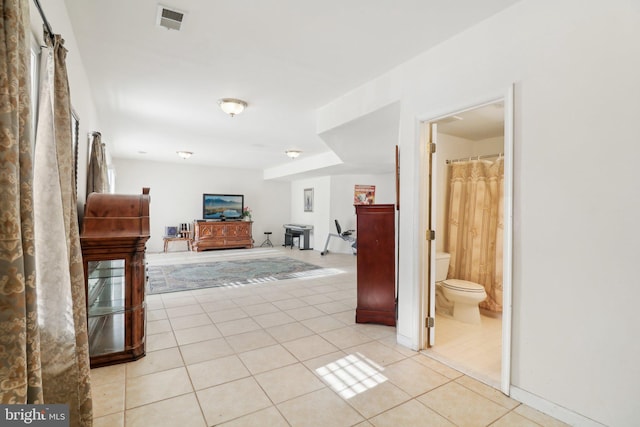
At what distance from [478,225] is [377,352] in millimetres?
2171

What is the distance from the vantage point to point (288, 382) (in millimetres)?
2197

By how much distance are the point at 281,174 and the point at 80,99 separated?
6.40 metres

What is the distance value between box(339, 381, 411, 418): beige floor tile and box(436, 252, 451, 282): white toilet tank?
70.8 inches

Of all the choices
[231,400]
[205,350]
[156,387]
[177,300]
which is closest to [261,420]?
[231,400]

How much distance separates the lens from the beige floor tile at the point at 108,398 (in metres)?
1.88

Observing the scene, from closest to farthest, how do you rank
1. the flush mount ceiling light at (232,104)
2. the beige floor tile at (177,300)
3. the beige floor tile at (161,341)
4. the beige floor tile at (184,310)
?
1. the beige floor tile at (161,341)
2. the beige floor tile at (184,310)
3. the flush mount ceiling light at (232,104)
4. the beige floor tile at (177,300)

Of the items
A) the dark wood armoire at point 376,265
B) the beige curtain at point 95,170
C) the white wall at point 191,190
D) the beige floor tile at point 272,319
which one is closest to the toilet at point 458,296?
the dark wood armoire at point 376,265

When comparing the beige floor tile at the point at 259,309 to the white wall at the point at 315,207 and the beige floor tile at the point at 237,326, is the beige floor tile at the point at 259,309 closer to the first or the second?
the beige floor tile at the point at 237,326

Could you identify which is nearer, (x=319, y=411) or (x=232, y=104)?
(x=319, y=411)

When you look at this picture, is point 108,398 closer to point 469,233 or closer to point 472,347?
point 472,347

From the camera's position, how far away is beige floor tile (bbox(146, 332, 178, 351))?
9.00ft

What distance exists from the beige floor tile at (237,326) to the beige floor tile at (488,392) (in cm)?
196

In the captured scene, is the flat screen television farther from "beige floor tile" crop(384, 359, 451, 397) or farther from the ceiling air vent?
"beige floor tile" crop(384, 359, 451, 397)

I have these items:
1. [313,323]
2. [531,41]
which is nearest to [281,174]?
[313,323]
